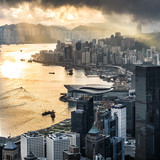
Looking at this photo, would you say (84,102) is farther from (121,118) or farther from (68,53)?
(68,53)

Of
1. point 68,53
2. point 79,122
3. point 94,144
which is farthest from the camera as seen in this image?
point 68,53

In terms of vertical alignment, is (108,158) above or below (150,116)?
below

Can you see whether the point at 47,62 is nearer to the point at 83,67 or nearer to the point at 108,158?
the point at 83,67

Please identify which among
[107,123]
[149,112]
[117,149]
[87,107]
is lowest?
[117,149]

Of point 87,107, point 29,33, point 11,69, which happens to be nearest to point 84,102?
point 87,107

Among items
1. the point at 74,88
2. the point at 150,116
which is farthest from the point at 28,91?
the point at 150,116
